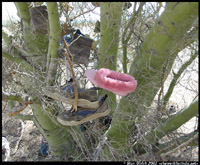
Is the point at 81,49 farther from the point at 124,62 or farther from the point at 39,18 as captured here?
the point at 124,62

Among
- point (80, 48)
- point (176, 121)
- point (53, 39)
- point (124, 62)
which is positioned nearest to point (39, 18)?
point (53, 39)

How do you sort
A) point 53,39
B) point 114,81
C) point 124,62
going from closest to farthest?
point 114,81
point 53,39
point 124,62

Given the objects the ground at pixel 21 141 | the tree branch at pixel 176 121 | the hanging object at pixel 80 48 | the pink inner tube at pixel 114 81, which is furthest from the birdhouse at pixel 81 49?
the ground at pixel 21 141

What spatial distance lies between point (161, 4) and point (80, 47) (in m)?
1.00

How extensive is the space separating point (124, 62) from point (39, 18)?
1360 millimetres

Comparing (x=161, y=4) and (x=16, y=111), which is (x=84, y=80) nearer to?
(x=16, y=111)

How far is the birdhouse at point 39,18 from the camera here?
2163 millimetres

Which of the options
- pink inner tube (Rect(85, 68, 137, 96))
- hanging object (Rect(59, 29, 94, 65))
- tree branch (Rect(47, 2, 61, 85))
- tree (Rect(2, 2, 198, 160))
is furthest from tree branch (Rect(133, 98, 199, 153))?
tree branch (Rect(47, 2, 61, 85))

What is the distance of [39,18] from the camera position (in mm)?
2195

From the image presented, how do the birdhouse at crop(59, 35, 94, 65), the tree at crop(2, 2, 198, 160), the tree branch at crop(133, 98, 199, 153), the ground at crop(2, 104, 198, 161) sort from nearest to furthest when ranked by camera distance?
the tree at crop(2, 2, 198, 160) → the tree branch at crop(133, 98, 199, 153) → the birdhouse at crop(59, 35, 94, 65) → the ground at crop(2, 104, 198, 161)

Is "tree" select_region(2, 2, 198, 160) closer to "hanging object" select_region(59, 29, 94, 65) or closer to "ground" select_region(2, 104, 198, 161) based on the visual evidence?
"hanging object" select_region(59, 29, 94, 65)

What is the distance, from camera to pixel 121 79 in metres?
1.50

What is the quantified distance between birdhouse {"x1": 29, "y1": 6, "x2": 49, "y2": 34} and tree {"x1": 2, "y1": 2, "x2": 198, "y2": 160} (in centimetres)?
3

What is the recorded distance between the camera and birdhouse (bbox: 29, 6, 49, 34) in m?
2.16
